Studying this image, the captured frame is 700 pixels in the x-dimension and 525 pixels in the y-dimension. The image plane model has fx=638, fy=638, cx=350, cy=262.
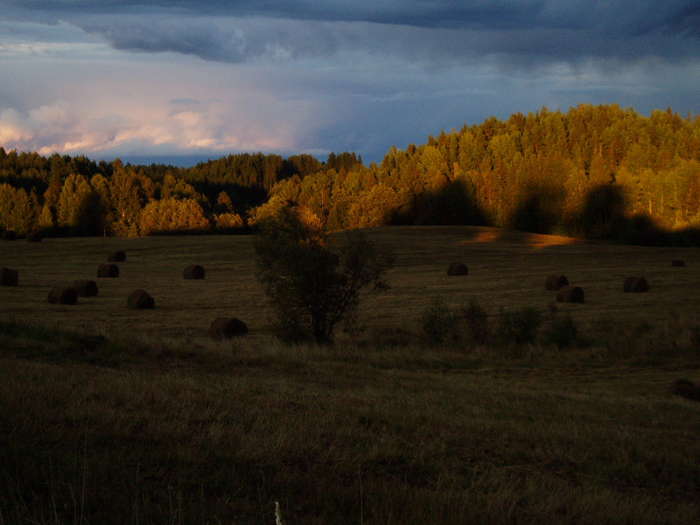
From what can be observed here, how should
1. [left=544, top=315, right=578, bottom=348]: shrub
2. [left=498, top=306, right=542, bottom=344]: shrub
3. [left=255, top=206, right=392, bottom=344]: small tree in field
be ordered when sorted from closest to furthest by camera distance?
[left=255, top=206, right=392, bottom=344]: small tree in field, [left=544, top=315, right=578, bottom=348]: shrub, [left=498, top=306, right=542, bottom=344]: shrub

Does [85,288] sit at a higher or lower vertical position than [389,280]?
higher

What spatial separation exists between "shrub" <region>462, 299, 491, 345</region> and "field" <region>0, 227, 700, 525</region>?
158 cm

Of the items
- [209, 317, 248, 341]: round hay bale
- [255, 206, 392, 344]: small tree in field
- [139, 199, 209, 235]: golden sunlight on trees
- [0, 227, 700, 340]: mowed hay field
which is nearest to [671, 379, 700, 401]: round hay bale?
[0, 227, 700, 340]: mowed hay field

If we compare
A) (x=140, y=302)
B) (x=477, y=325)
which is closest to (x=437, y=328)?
(x=477, y=325)

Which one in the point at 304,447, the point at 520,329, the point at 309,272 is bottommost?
the point at 520,329

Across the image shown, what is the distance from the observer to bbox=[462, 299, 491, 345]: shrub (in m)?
26.4

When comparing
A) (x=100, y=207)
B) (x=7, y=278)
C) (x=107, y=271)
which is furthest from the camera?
(x=100, y=207)

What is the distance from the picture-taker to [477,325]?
26.8 meters

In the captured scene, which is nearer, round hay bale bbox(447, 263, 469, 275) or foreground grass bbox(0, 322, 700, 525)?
foreground grass bbox(0, 322, 700, 525)

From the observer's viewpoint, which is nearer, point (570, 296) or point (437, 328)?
point (437, 328)

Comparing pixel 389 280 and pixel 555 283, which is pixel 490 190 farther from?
pixel 555 283

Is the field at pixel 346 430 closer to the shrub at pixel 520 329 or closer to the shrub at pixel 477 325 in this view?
the shrub at pixel 520 329

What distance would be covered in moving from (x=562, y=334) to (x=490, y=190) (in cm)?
9979

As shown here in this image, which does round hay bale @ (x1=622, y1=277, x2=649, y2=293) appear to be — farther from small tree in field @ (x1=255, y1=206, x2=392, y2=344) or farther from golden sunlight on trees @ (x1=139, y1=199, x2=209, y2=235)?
golden sunlight on trees @ (x1=139, y1=199, x2=209, y2=235)
